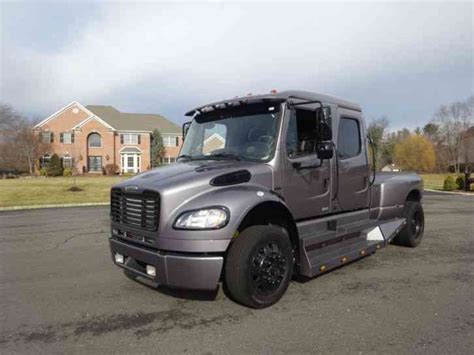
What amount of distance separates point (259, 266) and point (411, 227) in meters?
4.31

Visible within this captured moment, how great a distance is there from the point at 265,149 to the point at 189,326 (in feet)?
7.19

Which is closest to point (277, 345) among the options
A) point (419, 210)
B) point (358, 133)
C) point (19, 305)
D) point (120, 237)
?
point (120, 237)

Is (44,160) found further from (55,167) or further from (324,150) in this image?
(324,150)

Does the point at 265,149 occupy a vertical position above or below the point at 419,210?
above

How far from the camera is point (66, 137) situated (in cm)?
4656

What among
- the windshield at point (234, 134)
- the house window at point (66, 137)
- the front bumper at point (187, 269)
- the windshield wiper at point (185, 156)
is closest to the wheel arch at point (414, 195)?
the windshield at point (234, 134)

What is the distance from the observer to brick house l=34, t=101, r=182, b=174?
1817 inches

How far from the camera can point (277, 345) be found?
324cm

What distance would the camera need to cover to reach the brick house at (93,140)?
151 ft

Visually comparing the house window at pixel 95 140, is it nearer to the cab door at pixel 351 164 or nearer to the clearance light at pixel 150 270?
the cab door at pixel 351 164

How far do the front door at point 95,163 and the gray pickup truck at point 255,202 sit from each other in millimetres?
45094

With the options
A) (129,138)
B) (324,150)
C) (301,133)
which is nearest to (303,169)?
(324,150)

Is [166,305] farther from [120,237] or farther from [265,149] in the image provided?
[265,149]

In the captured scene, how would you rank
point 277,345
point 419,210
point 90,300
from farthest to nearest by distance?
point 419,210 → point 90,300 → point 277,345
